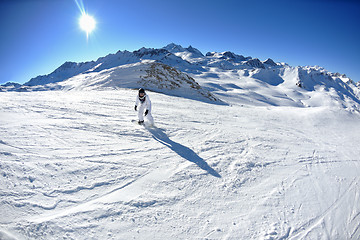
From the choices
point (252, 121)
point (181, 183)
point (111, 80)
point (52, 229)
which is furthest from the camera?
point (111, 80)

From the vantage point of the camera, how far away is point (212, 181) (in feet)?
11.2

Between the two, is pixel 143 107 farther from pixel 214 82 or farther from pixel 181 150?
pixel 214 82

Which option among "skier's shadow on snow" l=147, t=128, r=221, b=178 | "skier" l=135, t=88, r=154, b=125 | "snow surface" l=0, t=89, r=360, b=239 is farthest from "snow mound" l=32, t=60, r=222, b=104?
"snow surface" l=0, t=89, r=360, b=239

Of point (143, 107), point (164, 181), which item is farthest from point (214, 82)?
point (164, 181)

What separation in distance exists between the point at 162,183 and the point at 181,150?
155 centimetres

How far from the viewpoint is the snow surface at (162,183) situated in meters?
2.37

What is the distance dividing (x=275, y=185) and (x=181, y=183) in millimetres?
2113

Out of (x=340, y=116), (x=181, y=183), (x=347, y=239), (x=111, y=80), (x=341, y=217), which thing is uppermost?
(x=111, y=80)

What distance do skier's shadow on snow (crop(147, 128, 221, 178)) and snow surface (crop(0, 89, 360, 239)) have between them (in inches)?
1.2

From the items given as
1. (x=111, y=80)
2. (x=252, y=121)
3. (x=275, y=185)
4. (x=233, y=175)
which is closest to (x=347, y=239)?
(x=275, y=185)

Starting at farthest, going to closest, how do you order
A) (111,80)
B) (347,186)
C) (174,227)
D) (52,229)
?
1. (111,80)
2. (347,186)
3. (174,227)
4. (52,229)

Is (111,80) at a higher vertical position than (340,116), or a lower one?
higher

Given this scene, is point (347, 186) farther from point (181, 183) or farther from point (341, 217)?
point (181, 183)

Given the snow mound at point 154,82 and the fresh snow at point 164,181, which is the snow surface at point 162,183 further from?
the snow mound at point 154,82
